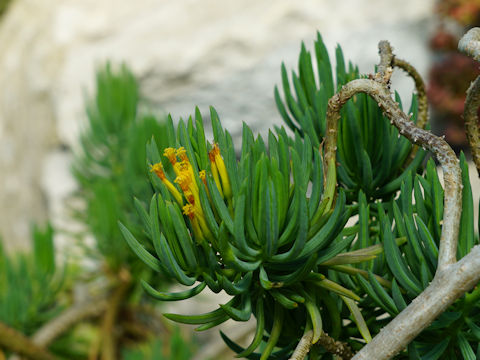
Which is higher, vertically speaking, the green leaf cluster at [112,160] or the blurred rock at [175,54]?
the blurred rock at [175,54]

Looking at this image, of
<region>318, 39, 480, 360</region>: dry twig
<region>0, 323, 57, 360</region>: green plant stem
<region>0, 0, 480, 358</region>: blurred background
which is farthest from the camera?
<region>0, 0, 480, 358</region>: blurred background

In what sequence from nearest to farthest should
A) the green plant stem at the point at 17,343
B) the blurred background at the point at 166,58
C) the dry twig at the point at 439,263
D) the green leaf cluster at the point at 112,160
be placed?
the dry twig at the point at 439,263
the green plant stem at the point at 17,343
the green leaf cluster at the point at 112,160
the blurred background at the point at 166,58

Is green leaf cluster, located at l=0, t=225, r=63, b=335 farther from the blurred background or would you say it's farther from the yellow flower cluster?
the blurred background

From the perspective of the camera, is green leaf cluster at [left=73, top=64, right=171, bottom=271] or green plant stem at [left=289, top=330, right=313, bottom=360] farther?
green leaf cluster at [left=73, top=64, right=171, bottom=271]

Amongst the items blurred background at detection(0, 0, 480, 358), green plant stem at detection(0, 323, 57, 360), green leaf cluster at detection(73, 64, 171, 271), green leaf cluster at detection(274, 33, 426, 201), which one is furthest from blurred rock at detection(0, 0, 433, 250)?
green leaf cluster at detection(274, 33, 426, 201)

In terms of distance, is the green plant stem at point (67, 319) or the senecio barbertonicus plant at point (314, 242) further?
the green plant stem at point (67, 319)

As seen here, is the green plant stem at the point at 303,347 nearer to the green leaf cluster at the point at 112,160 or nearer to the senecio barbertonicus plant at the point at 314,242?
the senecio barbertonicus plant at the point at 314,242

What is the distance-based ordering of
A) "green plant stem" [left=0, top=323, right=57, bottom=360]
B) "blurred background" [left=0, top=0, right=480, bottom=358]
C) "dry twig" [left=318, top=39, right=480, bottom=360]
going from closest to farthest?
1. "dry twig" [left=318, top=39, right=480, bottom=360]
2. "green plant stem" [left=0, top=323, right=57, bottom=360]
3. "blurred background" [left=0, top=0, right=480, bottom=358]

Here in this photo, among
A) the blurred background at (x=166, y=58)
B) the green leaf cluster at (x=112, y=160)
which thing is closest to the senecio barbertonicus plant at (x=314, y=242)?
the green leaf cluster at (x=112, y=160)

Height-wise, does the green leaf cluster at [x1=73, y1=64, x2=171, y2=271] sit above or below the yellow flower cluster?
above
